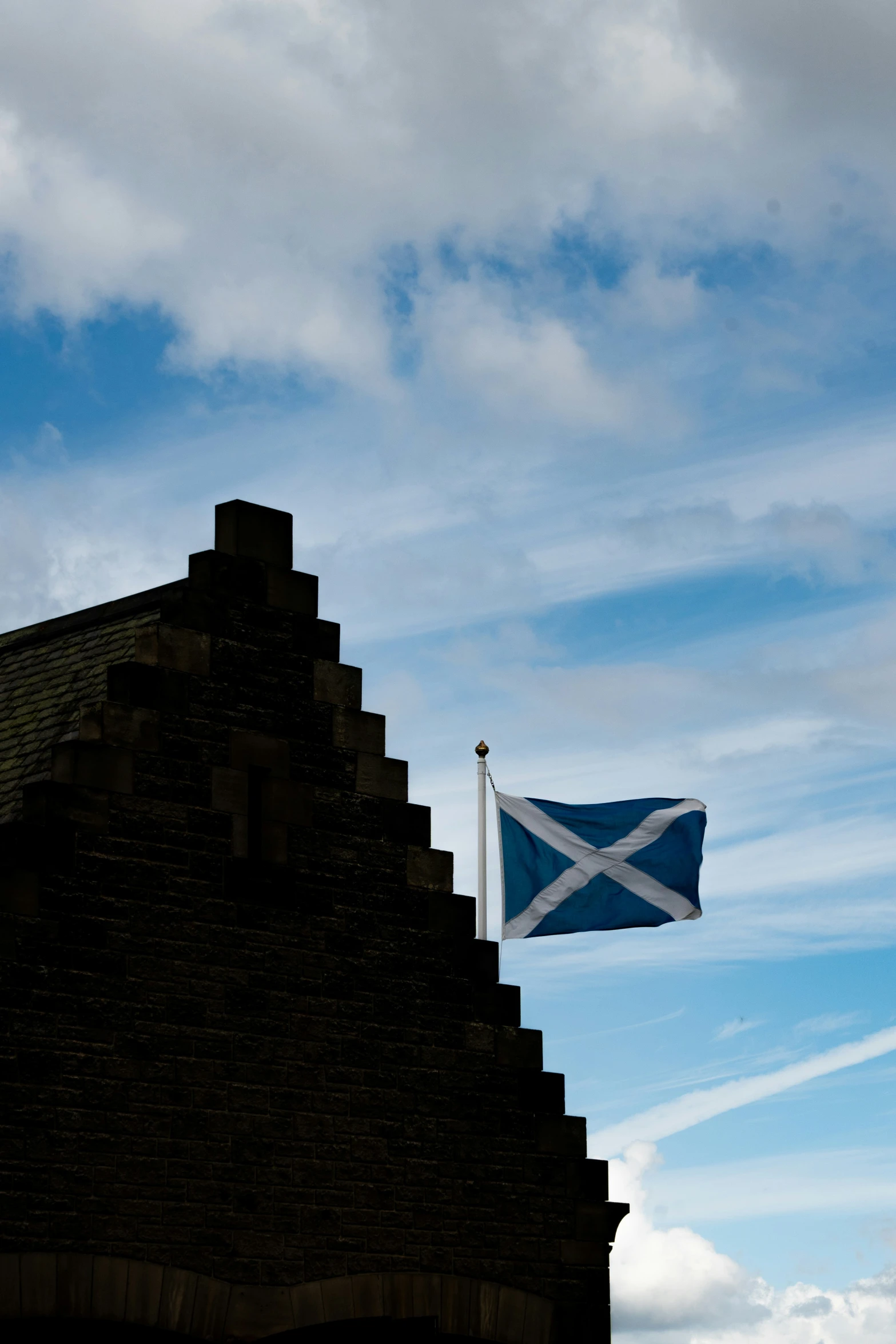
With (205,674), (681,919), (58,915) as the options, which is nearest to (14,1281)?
(58,915)

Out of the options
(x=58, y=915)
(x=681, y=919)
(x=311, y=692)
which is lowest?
(x=58, y=915)

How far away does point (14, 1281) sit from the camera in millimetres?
16406

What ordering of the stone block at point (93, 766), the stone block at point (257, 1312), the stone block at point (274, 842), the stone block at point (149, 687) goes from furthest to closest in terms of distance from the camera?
the stone block at point (274, 842) < the stone block at point (149, 687) < the stone block at point (93, 766) < the stone block at point (257, 1312)

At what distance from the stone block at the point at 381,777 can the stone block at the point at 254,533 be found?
209cm

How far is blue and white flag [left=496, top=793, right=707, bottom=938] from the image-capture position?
21.5m

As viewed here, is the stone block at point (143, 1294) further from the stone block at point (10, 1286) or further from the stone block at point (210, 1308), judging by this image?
the stone block at point (10, 1286)

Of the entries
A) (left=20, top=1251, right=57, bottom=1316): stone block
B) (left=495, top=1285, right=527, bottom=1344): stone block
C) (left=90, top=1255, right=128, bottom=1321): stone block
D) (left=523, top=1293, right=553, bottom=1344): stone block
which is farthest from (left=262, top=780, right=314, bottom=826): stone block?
(left=523, top=1293, right=553, bottom=1344): stone block

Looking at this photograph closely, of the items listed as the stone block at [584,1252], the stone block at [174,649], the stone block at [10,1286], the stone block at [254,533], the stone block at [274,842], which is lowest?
the stone block at [10,1286]

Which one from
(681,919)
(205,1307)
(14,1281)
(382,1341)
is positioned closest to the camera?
(14,1281)

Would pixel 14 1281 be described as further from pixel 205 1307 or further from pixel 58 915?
pixel 58 915

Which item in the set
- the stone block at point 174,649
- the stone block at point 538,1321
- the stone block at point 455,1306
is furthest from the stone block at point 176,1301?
the stone block at point 174,649

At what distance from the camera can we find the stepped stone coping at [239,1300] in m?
Answer: 16.6

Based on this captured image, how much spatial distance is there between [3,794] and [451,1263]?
613 centimetres

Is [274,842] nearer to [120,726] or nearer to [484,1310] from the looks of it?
[120,726]
